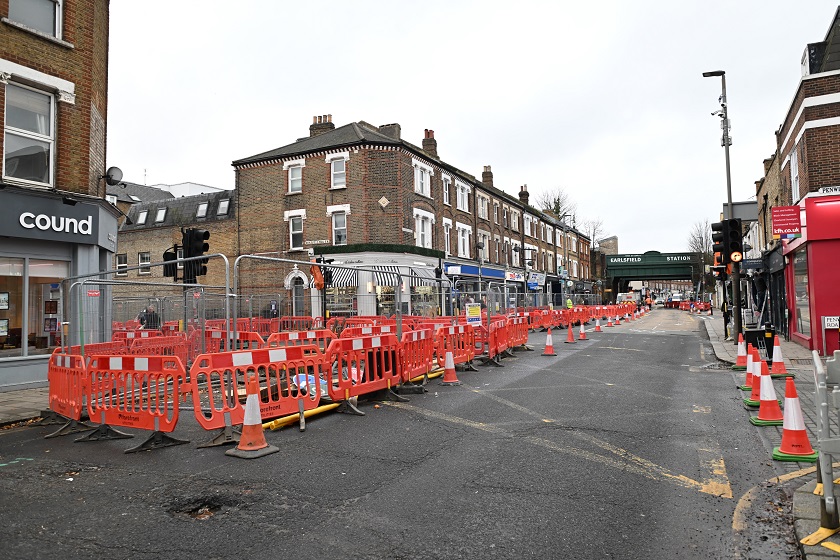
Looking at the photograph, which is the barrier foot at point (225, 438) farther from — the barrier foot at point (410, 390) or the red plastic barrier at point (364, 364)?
the barrier foot at point (410, 390)

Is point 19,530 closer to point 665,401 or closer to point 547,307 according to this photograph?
point 665,401

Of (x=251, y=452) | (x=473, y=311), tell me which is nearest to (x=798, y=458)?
(x=251, y=452)

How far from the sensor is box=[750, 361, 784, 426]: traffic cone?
24.2 ft

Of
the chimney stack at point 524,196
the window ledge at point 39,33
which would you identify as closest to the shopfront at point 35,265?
the window ledge at point 39,33

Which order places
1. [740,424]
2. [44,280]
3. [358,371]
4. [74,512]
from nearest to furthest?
[74,512] → [740,424] → [358,371] → [44,280]

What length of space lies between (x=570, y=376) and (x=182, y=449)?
804 cm

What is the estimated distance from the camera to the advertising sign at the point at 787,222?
15312mm

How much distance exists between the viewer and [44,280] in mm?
12781

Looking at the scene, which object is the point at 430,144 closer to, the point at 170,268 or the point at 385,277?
the point at 385,277

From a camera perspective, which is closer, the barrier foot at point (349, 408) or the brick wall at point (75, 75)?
the barrier foot at point (349, 408)

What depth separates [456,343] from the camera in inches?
531

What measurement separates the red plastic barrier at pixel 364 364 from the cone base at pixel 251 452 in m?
2.12

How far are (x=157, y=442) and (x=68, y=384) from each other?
7.22ft

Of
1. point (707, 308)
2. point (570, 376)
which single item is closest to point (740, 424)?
point (570, 376)
